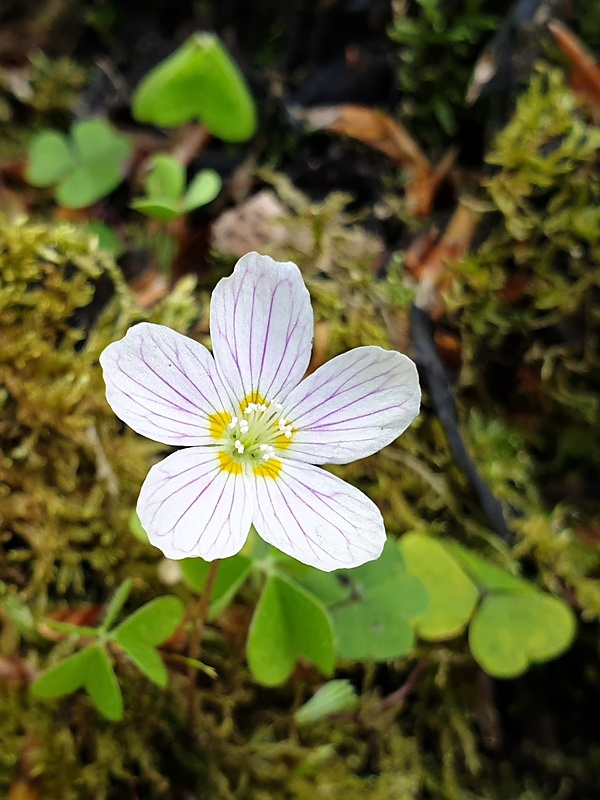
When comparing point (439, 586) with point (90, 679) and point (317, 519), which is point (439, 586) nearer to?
point (317, 519)

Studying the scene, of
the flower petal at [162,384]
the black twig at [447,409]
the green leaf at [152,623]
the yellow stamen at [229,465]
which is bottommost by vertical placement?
the green leaf at [152,623]

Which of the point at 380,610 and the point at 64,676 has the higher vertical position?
the point at 380,610

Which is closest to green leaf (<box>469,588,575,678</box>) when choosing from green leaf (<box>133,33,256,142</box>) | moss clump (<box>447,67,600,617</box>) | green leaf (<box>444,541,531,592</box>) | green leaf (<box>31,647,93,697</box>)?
green leaf (<box>444,541,531,592</box>)

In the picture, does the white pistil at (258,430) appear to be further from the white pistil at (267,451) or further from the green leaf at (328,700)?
the green leaf at (328,700)

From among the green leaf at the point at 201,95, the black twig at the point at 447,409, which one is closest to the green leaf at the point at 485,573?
the black twig at the point at 447,409

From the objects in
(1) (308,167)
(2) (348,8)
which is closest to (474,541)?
(1) (308,167)

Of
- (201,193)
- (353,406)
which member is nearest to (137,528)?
→ (353,406)
